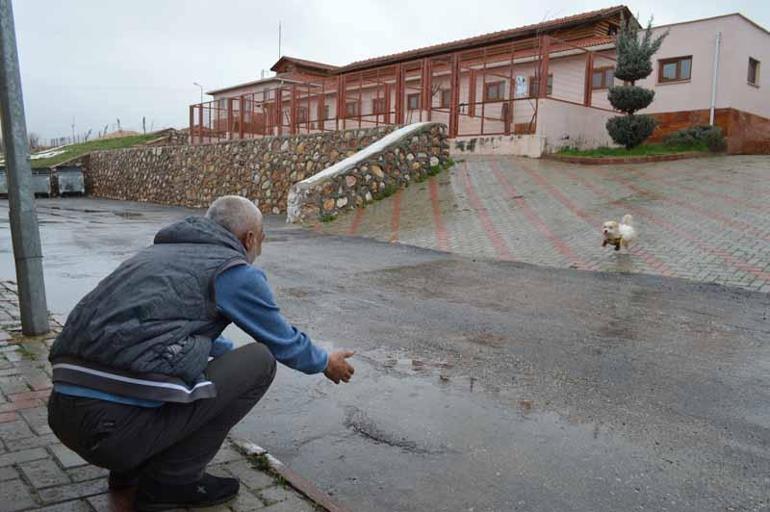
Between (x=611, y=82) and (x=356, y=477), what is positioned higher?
(x=611, y=82)

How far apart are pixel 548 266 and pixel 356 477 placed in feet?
20.1

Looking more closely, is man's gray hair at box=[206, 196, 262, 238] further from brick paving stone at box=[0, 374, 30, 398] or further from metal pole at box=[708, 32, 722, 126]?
metal pole at box=[708, 32, 722, 126]

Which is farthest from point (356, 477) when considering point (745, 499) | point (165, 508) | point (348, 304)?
point (348, 304)

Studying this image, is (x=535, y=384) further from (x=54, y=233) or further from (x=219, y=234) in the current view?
(x=54, y=233)

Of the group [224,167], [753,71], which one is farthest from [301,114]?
[753,71]

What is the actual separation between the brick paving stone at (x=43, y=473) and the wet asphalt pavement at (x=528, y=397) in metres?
0.85

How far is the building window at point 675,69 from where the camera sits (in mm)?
20391

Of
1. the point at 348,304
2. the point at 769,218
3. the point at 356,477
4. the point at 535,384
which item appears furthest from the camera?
the point at 769,218

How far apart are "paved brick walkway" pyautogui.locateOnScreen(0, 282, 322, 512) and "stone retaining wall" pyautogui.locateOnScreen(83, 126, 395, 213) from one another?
14.4 meters

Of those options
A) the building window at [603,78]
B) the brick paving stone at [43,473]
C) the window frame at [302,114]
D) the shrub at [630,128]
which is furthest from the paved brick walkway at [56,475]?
the building window at [603,78]

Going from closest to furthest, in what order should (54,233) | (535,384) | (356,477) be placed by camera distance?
1. (356,477)
2. (535,384)
3. (54,233)

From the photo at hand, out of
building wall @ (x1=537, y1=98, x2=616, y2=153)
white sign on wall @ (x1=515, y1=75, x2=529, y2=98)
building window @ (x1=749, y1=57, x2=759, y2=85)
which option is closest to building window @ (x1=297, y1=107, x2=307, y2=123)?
white sign on wall @ (x1=515, y1=75, x2=529, y2=98)

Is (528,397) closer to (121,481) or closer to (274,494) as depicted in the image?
(274,494)

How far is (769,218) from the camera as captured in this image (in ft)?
33.1
